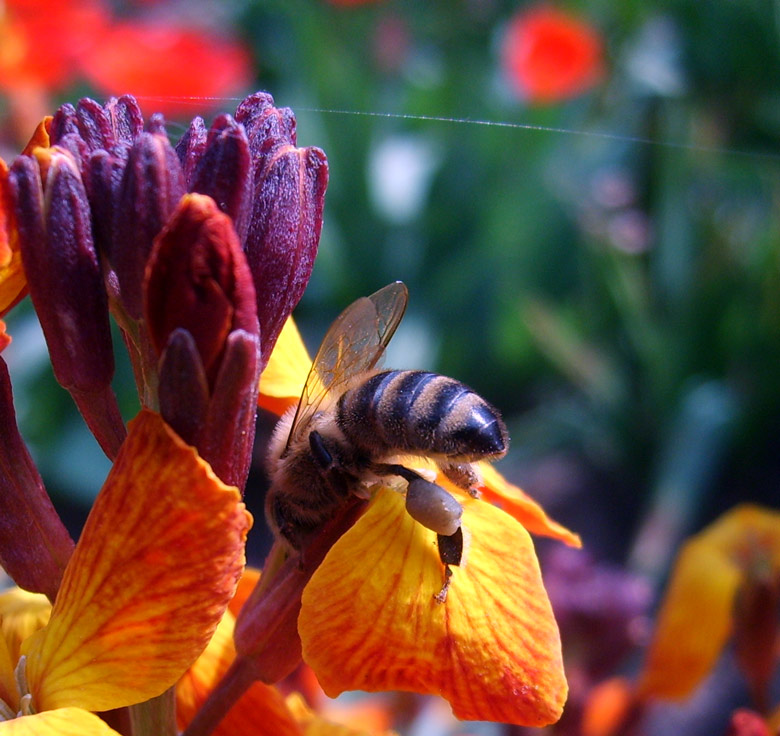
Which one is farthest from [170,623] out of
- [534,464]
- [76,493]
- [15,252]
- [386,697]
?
[534,464]

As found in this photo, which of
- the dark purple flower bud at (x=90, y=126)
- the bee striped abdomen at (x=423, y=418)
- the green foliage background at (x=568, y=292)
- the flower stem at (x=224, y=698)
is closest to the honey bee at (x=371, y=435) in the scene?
the bee striped abdomen at (x=423, y=418)

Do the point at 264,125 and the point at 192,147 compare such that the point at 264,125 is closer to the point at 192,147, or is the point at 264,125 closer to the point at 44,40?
the point at 192,147

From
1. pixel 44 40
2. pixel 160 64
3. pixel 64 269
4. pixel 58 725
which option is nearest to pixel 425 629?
pixel 58 725

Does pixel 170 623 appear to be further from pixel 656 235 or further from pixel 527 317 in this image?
pixel 656 235

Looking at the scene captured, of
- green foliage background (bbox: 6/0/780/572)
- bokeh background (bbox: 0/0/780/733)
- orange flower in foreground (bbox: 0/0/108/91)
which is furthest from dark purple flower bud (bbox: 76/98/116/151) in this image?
orange flower in foreground (bbox: 0/0/108/91)

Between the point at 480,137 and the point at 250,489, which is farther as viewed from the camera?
the point at 480,137

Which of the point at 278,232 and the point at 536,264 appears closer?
the point at 278,232
